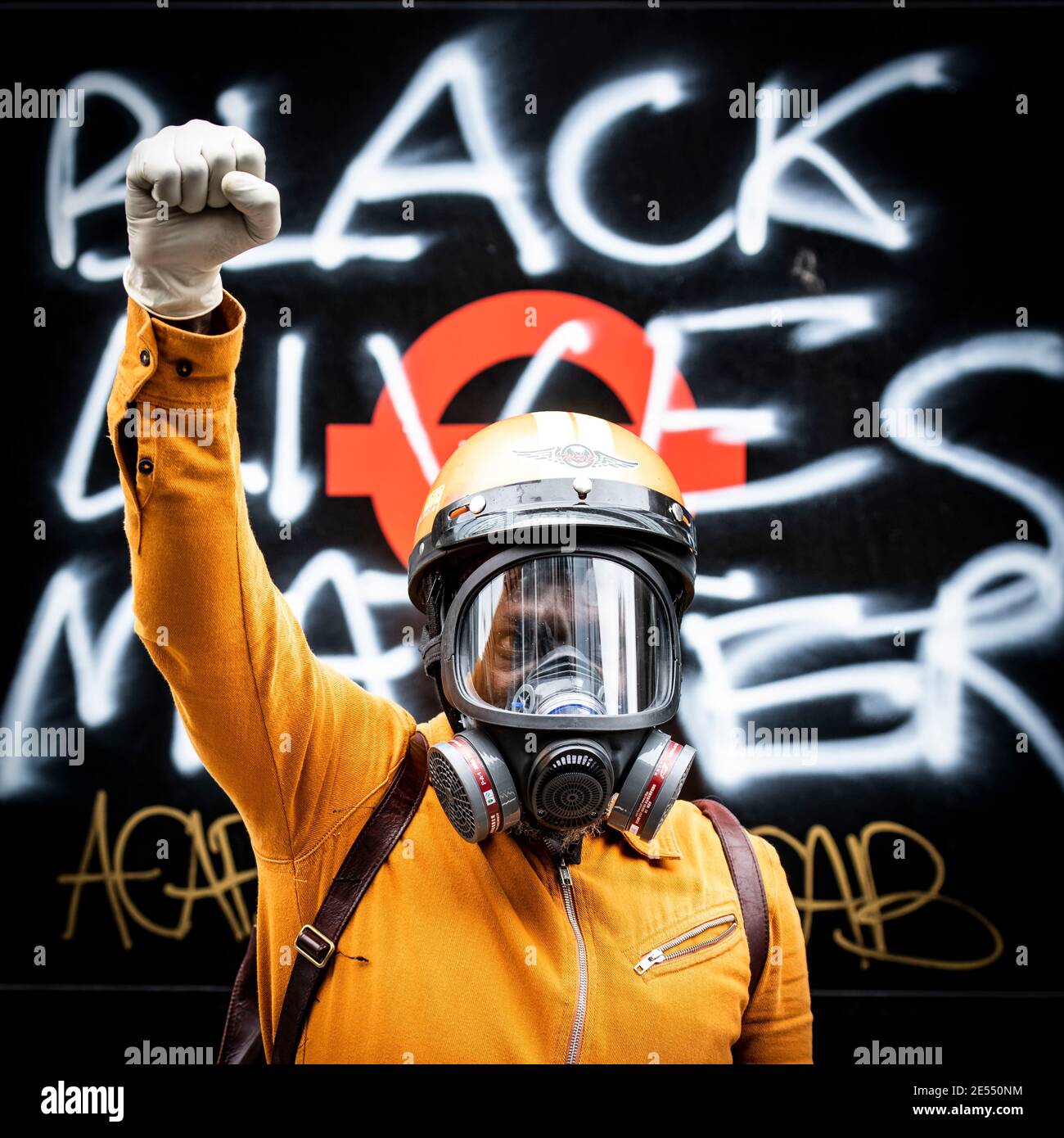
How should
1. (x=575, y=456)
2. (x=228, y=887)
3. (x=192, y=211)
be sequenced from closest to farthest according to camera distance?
(x=192, y=211), (x=575, y=456), (x=228, y=887)

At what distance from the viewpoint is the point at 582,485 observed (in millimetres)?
2004

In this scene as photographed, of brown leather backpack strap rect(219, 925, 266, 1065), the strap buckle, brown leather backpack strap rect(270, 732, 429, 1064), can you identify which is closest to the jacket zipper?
brown leather backpack strap rect(270, 732, 429, 1064)

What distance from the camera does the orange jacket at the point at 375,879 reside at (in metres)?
1.57

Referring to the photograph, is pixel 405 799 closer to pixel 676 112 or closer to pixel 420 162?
pixel 420 162

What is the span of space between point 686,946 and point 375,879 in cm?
60

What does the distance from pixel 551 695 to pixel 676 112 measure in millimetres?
2453

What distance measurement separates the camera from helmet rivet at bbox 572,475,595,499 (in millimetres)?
2002

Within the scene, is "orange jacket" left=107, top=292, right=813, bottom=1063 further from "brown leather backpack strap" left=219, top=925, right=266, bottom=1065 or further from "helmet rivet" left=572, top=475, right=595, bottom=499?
"helmet rivet" left=572, top=475, right=595, bottom=499

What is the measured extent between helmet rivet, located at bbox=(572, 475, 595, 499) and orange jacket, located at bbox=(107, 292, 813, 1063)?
586 millimetres

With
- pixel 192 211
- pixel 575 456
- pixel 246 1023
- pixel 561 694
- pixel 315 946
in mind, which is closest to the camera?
pixel 192 211

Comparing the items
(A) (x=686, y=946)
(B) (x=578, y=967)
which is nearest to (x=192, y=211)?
(B) (x=578, y=967)

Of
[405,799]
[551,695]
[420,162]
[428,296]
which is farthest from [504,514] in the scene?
[420,162]

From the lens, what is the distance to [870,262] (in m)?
3.48

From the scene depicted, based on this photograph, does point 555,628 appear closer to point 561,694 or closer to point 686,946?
point 561,694
